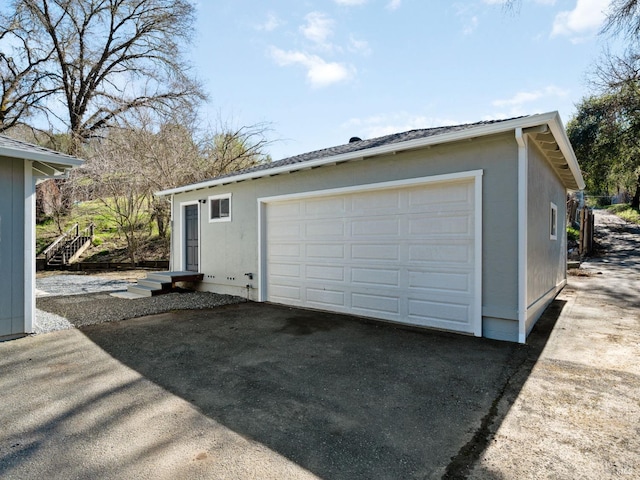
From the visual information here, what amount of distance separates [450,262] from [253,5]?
8.34 metres

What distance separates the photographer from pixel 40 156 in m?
4.73

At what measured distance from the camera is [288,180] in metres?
7.08

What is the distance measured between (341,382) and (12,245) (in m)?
4.73

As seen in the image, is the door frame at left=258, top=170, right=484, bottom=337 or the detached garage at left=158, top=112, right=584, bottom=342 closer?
the detached garage at left=158, top=112, right=584, bottom=342

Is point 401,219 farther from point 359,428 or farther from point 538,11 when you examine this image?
point 538,11

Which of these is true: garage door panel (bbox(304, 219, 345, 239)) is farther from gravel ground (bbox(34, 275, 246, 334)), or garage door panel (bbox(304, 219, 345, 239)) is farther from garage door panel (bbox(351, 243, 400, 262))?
gravel ground (bbox(34, 275, 246, 334))

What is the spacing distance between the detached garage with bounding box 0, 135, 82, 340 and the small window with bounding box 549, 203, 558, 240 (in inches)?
331

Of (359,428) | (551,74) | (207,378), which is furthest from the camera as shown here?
(551,74)

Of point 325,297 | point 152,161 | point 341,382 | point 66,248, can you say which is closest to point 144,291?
point 325,297

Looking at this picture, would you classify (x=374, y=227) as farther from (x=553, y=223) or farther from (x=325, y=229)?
(x=553, y=223)

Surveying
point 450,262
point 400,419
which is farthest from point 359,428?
point 450,262

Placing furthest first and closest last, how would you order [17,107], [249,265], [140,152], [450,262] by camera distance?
[17,107] → [140,152] → [249,265] → [450,262]

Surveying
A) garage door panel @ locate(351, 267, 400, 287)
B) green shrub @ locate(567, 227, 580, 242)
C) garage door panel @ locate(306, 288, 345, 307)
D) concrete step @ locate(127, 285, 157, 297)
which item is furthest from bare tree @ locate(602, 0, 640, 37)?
concrete step @ locate(127, 285, 157, 297)

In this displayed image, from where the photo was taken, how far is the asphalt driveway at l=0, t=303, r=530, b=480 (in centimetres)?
212
